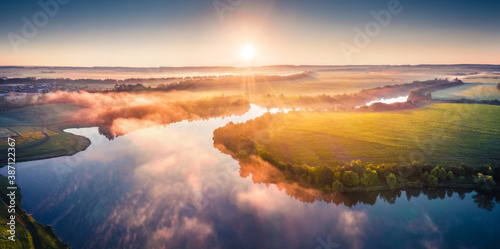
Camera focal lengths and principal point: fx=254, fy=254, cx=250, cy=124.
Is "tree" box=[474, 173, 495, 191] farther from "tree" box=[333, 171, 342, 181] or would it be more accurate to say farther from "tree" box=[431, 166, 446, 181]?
"tree" box=[333, 171, 342, 181]

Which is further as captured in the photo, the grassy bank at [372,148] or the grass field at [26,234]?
the grassy bank at [372,148]

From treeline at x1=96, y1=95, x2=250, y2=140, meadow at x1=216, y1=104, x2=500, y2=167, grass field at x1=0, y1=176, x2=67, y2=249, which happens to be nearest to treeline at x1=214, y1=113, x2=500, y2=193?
meadow at x1=216, y1=104, x2=500, y2=167

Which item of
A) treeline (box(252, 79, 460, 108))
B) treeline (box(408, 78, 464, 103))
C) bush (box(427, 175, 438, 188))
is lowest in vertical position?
bush (box(427, 175, 438, 188))

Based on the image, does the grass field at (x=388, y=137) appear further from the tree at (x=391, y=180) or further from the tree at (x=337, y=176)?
the tree at (x=391, y=180)

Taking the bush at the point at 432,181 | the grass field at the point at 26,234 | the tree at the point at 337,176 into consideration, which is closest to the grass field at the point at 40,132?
the grass field at the point at 26,234

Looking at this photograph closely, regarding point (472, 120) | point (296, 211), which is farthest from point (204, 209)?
point (472, 120)

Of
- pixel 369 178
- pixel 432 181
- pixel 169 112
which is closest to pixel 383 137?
pixel 432 181
